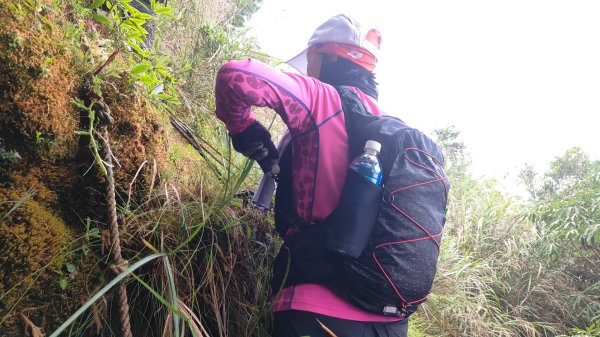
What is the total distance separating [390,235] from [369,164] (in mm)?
282

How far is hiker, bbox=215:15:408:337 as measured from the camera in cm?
140

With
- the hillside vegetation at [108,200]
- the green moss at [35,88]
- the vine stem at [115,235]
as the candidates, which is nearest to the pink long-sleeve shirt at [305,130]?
the hillside vegetation at [108,200]

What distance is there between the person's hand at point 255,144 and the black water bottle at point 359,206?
43cm

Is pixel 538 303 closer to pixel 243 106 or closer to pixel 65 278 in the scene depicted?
pixel 243 106

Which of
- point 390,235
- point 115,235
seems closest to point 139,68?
point 115,235

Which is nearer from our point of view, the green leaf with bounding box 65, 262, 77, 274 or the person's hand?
the green leaf with bounding box 65, 262, 77, 274

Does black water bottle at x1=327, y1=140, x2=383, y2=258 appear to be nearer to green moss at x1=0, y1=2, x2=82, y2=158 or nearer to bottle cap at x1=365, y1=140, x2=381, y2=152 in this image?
bottle cap at x1=365, y1=140, x2=381, y2=152

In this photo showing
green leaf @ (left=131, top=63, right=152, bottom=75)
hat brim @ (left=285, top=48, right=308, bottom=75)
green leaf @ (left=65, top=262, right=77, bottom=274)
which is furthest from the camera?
hat brim @ (left=285, top=48, right=308, bottom=75)

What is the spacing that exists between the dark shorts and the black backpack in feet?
0.27

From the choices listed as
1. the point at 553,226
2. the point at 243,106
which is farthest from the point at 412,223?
the point at 553,226

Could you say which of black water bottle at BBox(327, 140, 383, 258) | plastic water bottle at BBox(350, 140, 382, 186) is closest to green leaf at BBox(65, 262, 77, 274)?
black water bottle at BBox(327, 140, 383, 258)

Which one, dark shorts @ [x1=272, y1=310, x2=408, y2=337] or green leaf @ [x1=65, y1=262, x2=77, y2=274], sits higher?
green leaf @ [x1=65, y1=262, x2=77, y2=274]

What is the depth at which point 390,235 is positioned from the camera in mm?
1421

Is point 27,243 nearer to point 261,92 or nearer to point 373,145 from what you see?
point 261,92
